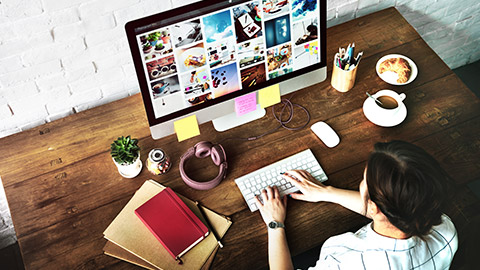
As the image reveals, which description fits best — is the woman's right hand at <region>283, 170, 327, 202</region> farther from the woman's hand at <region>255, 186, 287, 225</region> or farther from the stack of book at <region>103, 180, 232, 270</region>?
the stack of book at <region>103, 180, 232, 270</region>

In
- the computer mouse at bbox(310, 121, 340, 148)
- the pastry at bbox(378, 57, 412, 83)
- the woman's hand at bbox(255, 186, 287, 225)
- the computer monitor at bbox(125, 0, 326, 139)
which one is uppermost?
the computer monitor at bbox(125, 0, 326, 139)

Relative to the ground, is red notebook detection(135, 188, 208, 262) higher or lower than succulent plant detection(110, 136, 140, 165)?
lower

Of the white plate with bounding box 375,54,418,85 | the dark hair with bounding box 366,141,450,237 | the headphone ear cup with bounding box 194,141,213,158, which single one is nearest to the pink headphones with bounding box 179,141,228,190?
the headphone ear cup with bounding box 194,141,213,158

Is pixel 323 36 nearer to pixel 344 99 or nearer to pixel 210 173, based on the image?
pixel 344 99

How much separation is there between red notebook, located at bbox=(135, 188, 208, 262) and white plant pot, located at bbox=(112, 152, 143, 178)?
0.13 m

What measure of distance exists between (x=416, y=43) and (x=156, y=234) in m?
1.28

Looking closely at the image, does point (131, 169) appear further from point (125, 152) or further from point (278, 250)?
point (278, 250)

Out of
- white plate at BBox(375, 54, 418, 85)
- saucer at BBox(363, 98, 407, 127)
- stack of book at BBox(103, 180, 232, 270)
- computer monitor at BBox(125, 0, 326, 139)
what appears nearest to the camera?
computer monitor at BBox(125, 0, 326, 139)

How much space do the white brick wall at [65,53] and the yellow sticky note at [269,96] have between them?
1.42 feet

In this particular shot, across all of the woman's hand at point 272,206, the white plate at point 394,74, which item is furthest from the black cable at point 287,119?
the white plate at point 394,74

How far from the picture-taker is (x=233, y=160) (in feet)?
5.07

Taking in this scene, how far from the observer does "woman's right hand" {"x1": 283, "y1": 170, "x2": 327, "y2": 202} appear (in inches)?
55.9

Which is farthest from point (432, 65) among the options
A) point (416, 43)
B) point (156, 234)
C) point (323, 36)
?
point (156, 234)

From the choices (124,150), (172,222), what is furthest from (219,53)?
(172,222)
